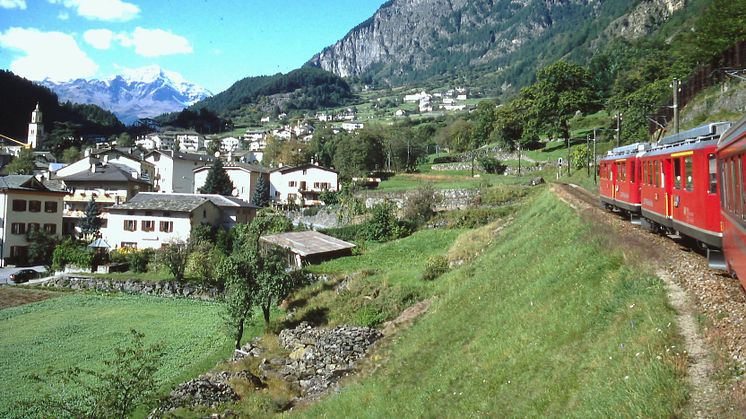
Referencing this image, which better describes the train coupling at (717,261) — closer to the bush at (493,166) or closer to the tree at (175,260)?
the tree at (175,260)

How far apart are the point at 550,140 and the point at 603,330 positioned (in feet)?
212

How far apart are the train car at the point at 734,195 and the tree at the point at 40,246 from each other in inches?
2028

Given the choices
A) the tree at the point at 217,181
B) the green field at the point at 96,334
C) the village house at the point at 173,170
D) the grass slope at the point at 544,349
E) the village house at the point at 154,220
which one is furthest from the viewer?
the village house at the point at 173,170

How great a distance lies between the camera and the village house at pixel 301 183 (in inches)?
2591

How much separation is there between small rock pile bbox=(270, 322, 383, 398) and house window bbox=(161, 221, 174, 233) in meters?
27.0

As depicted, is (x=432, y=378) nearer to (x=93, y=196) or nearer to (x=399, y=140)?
(x=93, y=196)

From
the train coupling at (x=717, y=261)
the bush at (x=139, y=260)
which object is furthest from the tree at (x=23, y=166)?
the train coupling at (x=717, y=261)

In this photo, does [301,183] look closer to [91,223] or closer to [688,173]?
[91,223]

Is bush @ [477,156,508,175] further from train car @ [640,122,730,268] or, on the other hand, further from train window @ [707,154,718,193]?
train window @ [707,154,718,193]

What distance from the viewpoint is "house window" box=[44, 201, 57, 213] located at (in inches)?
2010

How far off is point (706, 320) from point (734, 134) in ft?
10.6

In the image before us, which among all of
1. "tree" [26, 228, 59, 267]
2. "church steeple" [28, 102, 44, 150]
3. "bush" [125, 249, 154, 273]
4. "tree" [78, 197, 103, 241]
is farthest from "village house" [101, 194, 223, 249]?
"church steeple" [28, 102, 44, 150]

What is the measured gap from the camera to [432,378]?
12.6 meters

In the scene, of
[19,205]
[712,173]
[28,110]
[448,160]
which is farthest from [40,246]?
[28,110]
